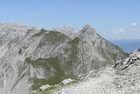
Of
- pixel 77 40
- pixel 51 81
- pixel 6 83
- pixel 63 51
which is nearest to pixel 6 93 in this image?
pixel 6 83

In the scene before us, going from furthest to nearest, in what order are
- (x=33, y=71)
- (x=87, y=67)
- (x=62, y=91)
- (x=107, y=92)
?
(x=87, y=67) < (x=33, y=71) < (x=62, y=91) < (x=107, y=92)

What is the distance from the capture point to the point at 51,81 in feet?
520

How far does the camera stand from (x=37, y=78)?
516 ft

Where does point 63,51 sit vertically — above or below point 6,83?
above

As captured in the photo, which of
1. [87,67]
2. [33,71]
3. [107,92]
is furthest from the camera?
[87,67]

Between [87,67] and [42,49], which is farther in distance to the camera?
[42,49]

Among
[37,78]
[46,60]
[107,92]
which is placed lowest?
[107,92]

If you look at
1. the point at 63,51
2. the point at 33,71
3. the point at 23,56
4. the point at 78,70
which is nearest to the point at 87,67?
the point at 78,70

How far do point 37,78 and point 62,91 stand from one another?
130m

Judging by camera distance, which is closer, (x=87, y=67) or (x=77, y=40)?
(x=87, y=67)

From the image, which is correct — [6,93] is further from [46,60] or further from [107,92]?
[107,92]

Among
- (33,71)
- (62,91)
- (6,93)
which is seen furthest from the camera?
(33,71)

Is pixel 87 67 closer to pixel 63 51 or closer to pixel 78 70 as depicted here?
pixel 78 70

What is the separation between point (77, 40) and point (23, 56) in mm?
74968
